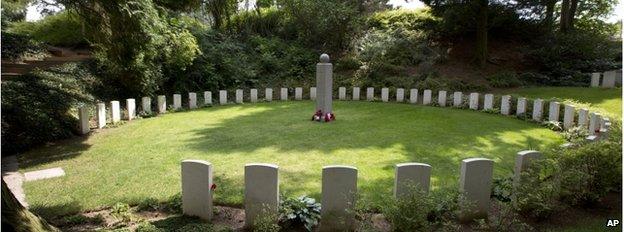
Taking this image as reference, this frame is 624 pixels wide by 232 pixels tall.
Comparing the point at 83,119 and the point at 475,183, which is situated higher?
the point at 83,119

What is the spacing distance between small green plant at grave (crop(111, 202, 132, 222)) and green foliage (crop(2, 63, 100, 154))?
13.6 ft

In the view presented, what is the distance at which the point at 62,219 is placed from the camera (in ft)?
14.7

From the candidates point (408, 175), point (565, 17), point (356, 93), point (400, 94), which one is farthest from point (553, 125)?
point (565, 17)

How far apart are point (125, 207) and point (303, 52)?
1478 centimetres

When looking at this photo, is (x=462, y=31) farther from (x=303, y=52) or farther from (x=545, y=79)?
(x=303, y=52)

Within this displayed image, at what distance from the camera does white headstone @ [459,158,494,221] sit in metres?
4.36

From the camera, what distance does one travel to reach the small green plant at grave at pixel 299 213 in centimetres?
422

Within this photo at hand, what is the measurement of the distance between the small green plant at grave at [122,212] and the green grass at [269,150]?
248 millimetres

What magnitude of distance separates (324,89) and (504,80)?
29.8 feet

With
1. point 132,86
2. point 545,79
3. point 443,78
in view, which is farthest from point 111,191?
point 545,79

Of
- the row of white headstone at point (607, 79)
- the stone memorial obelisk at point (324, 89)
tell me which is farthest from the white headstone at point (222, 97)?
the row of white headstone at point (607, 79)

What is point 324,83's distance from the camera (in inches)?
417

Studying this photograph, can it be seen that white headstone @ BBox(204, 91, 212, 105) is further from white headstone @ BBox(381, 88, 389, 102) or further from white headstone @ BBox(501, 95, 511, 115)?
white headstone @ BBox(501, 95, 511, 115)

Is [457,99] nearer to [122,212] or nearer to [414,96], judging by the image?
[414,96]
